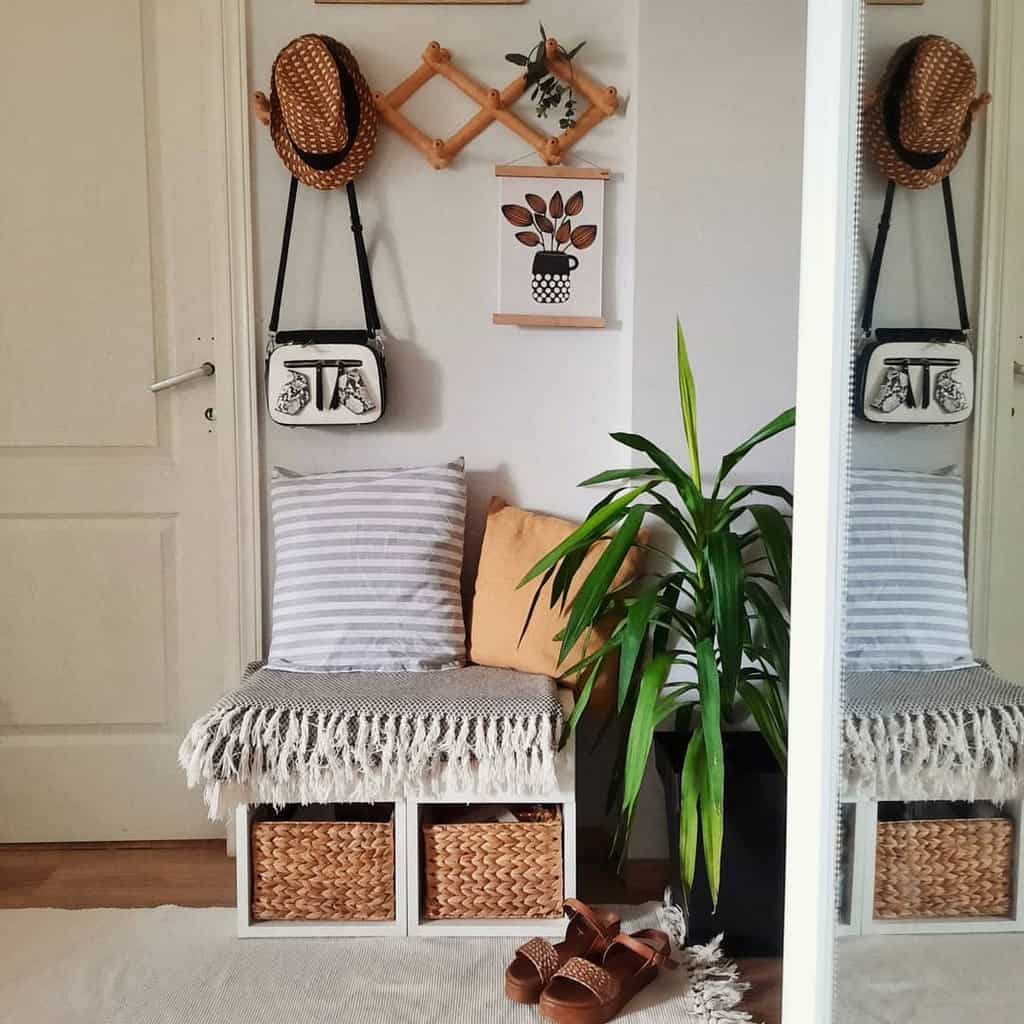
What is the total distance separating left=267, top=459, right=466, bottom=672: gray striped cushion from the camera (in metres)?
2.02

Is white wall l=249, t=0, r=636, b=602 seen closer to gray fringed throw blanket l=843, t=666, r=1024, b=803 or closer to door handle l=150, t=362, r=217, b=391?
door handle l=150, t=362, r=217, b=391

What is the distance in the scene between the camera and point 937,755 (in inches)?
36.4

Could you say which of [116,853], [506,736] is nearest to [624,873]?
[506,736]

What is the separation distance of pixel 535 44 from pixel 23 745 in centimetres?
187

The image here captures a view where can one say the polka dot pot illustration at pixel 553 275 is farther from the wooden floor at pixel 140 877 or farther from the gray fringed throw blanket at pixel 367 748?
the wooden floor at pixel 140 877

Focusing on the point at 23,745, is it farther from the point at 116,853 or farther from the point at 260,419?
the point at 260,419

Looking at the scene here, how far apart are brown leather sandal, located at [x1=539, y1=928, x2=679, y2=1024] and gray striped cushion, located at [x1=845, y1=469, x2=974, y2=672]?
2.56 feet

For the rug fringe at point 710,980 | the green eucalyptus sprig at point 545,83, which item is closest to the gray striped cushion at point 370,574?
the rug fringe at point 710,980

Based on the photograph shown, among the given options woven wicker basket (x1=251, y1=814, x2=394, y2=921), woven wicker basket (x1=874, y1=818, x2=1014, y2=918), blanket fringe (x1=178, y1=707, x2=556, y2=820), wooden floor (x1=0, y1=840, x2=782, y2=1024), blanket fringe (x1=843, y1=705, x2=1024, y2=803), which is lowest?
wooden floor (x1=0, y1=840, x2=782, y2=1024)

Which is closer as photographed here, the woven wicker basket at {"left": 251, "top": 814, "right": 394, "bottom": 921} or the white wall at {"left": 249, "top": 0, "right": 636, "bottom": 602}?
the woven wicker basket at {"left": 251, "top": 814, "right": 394, "bottom": 921}

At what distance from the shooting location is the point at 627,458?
2.17 metres

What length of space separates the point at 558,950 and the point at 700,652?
1.83ft

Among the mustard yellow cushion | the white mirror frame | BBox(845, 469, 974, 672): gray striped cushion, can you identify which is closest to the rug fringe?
the white mirror frame

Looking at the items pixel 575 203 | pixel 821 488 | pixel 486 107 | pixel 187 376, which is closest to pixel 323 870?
pixel 187 376
